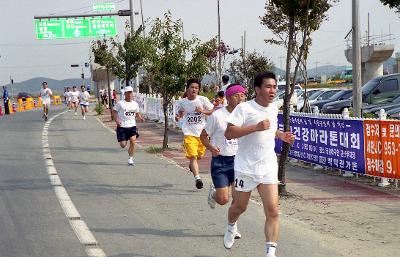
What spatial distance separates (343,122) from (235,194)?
623cm

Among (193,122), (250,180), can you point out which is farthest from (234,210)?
(193,122)

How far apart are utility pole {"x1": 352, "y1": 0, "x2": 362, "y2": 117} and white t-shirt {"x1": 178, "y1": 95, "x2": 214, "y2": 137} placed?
187 inches

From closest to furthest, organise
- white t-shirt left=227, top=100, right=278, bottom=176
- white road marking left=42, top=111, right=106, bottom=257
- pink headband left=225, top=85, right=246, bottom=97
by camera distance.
→ 1. white t-shirt left=227, top=100, right=278, bottom=176
2. white road marking left=42, top=111, right=106, bottom=257
3. pink headband left=225, top=85, right=246, bottom=97

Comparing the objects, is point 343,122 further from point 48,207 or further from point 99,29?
point 99,29

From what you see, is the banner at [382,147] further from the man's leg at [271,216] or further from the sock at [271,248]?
the sock at [271,248]

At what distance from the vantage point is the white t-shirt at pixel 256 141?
19.5 ft

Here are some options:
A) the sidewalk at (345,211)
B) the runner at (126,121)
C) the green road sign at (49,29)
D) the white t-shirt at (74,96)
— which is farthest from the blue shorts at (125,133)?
the green road sign at (49,29)

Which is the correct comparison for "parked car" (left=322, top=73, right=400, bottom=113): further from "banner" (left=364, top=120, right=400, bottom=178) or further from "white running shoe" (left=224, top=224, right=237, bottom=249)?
"white running shoe" (left=224, top=224, right=237, bottom=249)

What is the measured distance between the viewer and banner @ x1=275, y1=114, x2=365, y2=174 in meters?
11.6

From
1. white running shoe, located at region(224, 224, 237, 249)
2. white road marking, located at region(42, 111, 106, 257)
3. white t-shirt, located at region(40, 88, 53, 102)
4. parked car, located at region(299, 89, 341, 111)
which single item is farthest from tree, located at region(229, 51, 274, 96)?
white running shoe, located at region(224, 224, 237, 249)

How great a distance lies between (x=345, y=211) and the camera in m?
9.05

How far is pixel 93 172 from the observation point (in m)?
13.3

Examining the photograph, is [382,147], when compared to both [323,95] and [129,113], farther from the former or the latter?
[323,95]

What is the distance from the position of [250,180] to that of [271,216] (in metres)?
0.42
